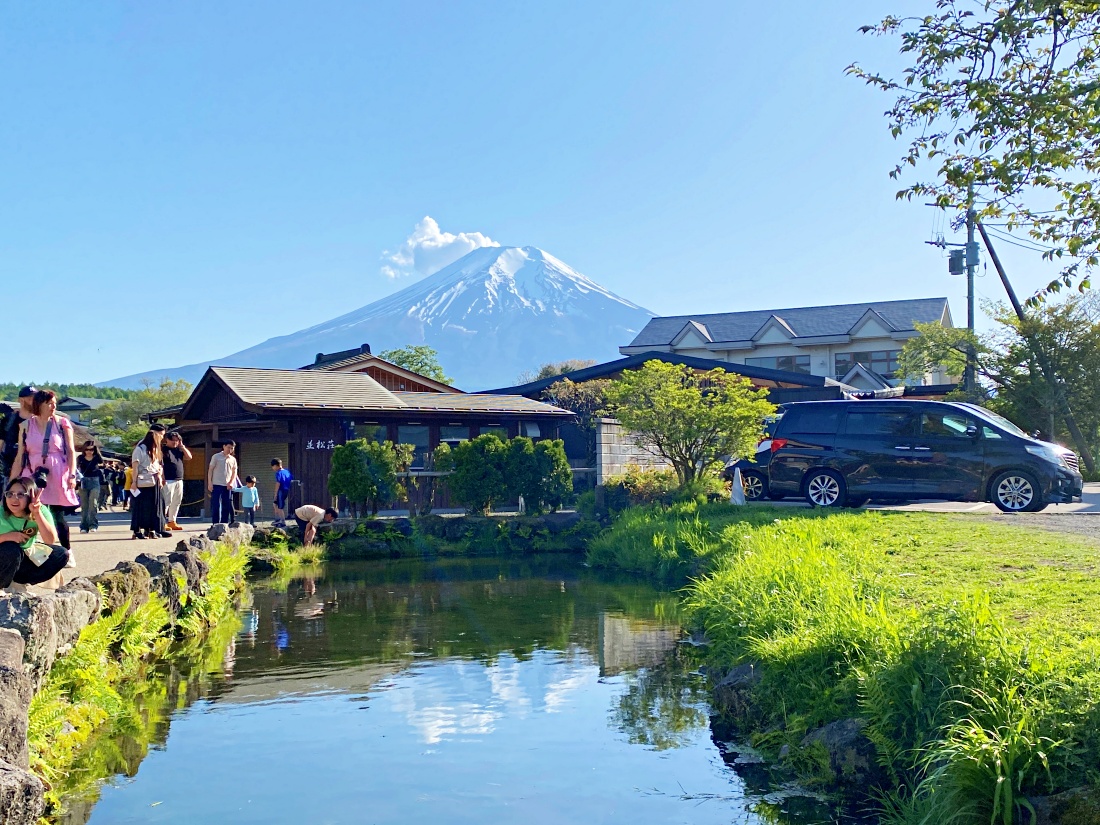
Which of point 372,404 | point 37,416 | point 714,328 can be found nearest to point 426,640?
point 37,416

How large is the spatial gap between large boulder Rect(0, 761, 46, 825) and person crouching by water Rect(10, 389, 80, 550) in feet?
17.0

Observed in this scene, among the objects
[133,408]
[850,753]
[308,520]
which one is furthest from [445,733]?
[133,408]

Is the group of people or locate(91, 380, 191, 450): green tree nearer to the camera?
the group of people

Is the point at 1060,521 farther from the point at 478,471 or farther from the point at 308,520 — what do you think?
the point at 308,520

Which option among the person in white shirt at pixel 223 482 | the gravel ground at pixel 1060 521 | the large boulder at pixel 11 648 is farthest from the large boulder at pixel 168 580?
the gravel ground at pixel 1060 521

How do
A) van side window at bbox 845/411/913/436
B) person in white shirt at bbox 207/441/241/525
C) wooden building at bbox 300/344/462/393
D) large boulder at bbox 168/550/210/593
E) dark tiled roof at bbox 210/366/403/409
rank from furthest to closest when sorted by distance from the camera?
1. wooden building at bbox 300/344/462/393
2. dark tiled roof at bbox 210/366/403/409
3. person in white shirt at bbox 207/441/241/525
4. van side window at bbox 845/411/913/436
5. large boulder at bbox 168/550/210/593

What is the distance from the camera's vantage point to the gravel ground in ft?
37.0

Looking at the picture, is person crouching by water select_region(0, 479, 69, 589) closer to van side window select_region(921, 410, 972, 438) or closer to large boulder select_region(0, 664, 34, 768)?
large boulder select_region(0, 664, 34, 768)

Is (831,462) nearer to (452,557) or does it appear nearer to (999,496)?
(999,496)

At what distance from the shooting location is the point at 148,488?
15.2 m

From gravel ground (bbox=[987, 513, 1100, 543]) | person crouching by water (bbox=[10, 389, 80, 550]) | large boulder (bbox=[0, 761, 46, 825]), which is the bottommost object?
large boulder (bbox=[0, 761, 46, 825])

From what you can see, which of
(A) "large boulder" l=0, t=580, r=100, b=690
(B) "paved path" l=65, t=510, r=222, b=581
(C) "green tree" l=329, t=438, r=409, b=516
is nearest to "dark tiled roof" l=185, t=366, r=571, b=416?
(C) "green tree" l=329, t=438, r=409, b=516

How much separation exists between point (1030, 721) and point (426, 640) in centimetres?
704

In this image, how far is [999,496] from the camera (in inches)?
584
